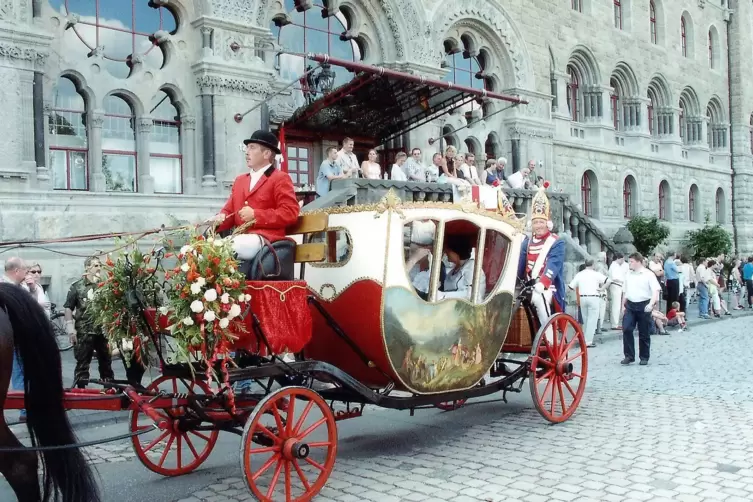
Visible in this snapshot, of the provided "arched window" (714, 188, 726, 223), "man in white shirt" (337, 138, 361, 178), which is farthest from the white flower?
"arched window" (714, 188, 726, 223)

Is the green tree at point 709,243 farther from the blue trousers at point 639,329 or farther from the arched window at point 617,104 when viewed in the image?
the blue trousers at point 639,329

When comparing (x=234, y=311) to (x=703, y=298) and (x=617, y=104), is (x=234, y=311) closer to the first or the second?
(x=703, y=298)

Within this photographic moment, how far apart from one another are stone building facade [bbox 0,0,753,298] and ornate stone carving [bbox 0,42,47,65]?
0.8 inches

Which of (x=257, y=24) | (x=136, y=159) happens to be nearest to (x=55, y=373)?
(x=136, y=159)

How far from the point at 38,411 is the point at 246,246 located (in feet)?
5.49

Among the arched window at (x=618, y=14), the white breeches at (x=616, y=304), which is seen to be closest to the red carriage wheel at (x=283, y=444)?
the white breeches at (x=616, y=304)

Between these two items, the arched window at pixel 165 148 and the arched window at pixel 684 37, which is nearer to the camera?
the arched window at pixel 165 148

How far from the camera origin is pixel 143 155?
578 inches

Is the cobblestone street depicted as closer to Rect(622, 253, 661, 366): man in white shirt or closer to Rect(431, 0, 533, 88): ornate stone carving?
Rect(622, 253, 661, 366): man in white shirt

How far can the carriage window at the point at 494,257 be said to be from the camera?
22.9ft

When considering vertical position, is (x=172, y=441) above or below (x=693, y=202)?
below

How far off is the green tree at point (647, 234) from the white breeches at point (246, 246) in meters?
22.1

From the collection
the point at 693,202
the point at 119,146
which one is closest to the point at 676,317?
the point at 119,146

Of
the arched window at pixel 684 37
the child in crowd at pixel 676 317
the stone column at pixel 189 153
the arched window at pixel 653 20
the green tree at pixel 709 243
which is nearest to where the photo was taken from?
the stone column at pixel 189 153
